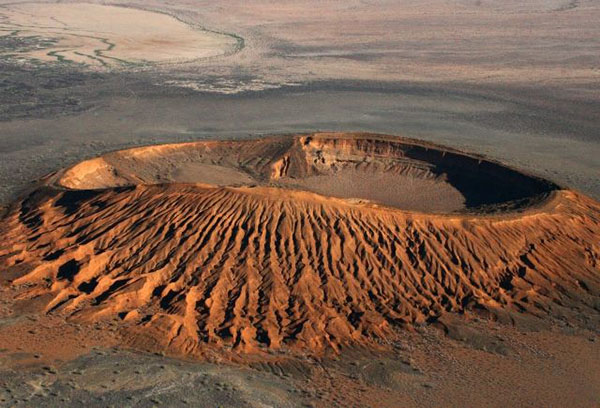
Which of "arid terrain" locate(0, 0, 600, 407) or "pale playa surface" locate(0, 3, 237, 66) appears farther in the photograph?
"pale playa surface" locate(0, 3, 237, 66)

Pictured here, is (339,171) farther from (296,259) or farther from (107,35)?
(107,35)

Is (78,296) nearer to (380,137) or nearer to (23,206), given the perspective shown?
(23,206)

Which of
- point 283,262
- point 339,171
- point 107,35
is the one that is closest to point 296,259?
point 283,262

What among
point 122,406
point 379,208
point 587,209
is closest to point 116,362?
point 122,406

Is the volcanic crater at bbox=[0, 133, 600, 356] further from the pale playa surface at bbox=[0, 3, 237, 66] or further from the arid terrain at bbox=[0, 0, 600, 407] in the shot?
the pale playa surface at bbox=[0, 3, 237, 66]

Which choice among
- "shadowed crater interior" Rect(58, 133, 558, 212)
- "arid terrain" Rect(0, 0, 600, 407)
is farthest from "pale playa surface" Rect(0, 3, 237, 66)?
"shadowed crater interior" Rect(58, 133, 558, 212)

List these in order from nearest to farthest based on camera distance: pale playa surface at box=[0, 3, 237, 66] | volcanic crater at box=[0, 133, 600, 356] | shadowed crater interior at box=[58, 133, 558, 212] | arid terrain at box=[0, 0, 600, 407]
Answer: arid terrain at box=[0, 0, 600, 407]
volcanic crater at box=[0, 133, 600, 356]
shadowed crater interior at box=[58, 133, 558, 212]
pale playa surface at box=[0, 3, 237, 66]

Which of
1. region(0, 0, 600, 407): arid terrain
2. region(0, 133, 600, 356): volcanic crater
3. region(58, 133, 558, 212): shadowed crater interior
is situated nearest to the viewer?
region(0, 0, 600, 407): arid terrain
